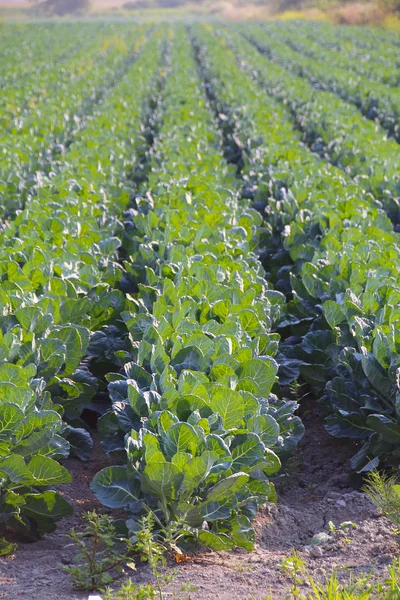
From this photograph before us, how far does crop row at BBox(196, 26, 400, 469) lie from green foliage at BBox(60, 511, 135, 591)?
5.19 feet

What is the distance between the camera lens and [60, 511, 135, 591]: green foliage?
3.10 meters

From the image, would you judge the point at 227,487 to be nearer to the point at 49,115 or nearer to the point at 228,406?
the point at 228,406

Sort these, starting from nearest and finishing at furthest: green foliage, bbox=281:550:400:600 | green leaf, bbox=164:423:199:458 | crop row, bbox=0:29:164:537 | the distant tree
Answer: green foliage, bbox=281:550:400:600 < green leaf, bbox=164:423:199:458 < crop row, bbox=0:29:164:537 < the distant tree

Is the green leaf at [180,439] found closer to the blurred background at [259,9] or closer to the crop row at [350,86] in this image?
the crop row at [350,86]

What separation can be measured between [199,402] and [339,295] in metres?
1.96

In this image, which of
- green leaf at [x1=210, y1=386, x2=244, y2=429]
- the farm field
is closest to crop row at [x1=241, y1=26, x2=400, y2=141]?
the farm field

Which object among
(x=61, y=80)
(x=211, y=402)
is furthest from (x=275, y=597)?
(x=61, y=80)

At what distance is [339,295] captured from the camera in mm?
5172

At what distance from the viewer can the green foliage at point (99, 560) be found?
10.2 feet

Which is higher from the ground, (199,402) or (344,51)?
(199,402)

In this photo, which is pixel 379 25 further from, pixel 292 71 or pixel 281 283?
pixel 281 283

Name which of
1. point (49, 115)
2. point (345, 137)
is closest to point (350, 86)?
point (345, 137)

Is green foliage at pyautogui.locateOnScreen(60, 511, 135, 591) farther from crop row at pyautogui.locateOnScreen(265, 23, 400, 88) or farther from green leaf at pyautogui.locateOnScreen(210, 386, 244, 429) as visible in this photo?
crop row at pyautogui.locateOnScreen(265, 23, 400, 88)

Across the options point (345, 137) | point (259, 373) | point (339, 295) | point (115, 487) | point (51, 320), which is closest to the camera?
point (115, 487)
